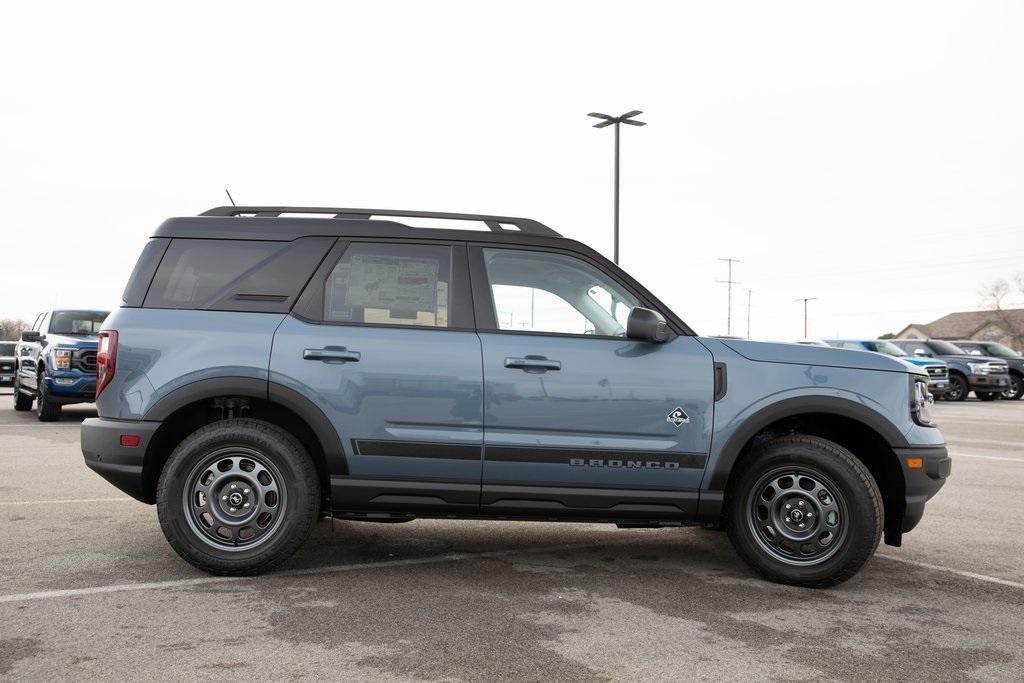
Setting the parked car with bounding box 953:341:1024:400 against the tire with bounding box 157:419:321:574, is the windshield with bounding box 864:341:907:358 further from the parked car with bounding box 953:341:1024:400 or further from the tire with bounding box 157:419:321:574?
the tire with bounding box 157:419:321:574

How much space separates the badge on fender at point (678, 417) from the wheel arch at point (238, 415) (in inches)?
69.1

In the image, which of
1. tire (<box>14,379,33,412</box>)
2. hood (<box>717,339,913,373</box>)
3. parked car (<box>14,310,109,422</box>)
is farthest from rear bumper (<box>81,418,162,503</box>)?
tire (<box>14,379,33,412</box>)

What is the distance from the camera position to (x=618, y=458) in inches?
189

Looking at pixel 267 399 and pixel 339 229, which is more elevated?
pixel 339 229

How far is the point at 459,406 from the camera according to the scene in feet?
15.8

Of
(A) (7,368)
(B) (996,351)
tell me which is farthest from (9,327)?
(B) (996,351)

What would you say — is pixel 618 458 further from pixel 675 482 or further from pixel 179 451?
pixel 179 451

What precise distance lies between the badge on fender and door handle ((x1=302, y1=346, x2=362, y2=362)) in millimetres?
1685

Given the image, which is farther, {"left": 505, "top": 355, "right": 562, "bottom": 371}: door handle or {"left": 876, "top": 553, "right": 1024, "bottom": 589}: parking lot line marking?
{"left": 876, "top": 553, "right": 1024, "bottom": 589}: parking lot line marking

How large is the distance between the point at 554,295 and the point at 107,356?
8.08 feet

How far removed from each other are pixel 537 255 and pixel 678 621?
2.11 meters

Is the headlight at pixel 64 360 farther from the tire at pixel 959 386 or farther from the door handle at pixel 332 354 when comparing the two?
the tire at pixel 959 386

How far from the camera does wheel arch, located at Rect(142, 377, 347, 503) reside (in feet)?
16.0

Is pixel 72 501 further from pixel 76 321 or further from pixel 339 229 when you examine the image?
pixel 76 321
